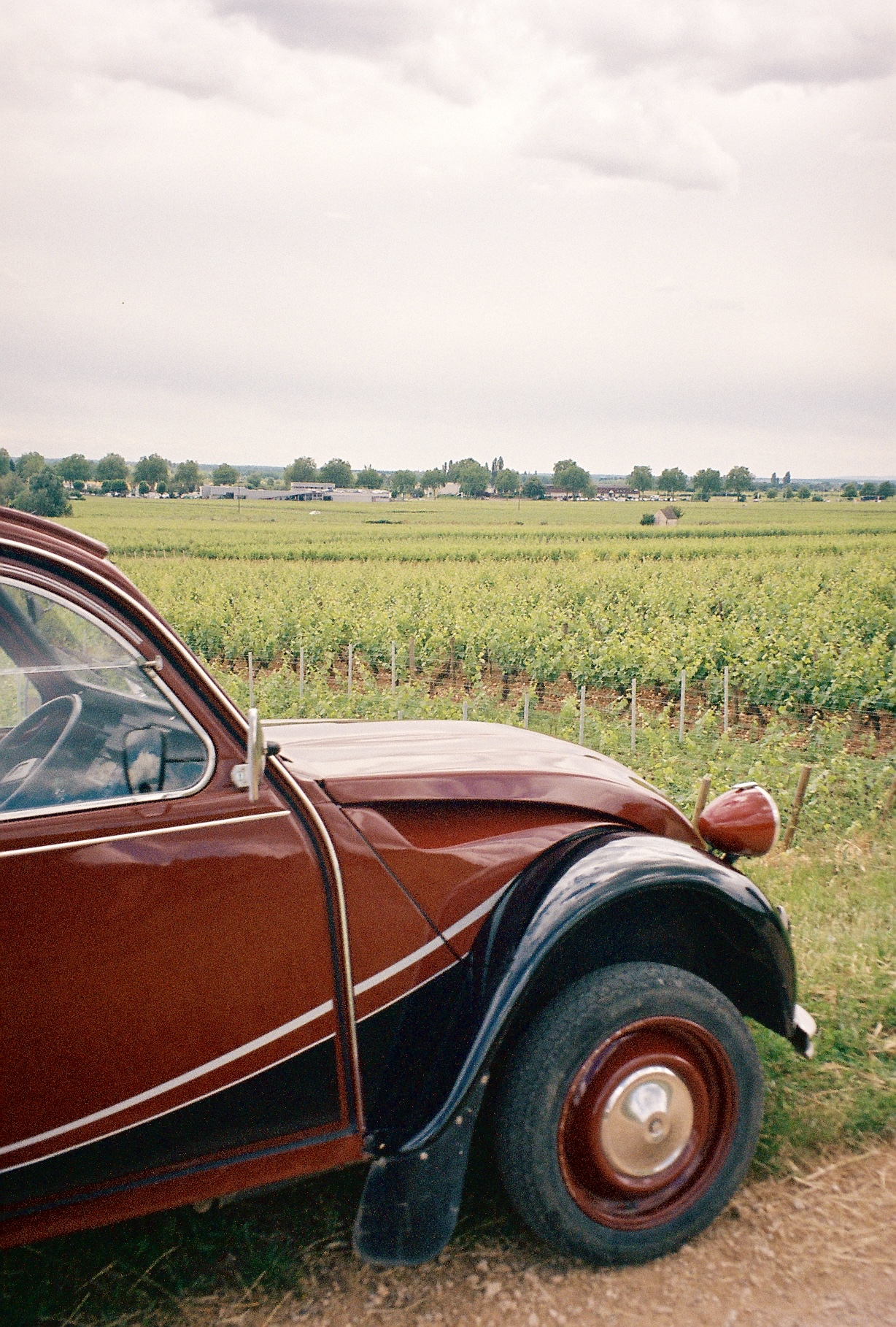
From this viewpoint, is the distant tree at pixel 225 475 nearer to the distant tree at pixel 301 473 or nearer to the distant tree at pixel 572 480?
the distant tree at pixel 301 473

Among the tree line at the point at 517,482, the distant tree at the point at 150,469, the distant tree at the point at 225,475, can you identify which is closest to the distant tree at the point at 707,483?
the tree line at the point at 517,482

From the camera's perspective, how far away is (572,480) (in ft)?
371

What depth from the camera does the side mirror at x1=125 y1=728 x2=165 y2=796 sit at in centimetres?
230

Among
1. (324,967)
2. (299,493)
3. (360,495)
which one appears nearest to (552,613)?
(324,967)

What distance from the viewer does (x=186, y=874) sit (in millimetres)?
2264

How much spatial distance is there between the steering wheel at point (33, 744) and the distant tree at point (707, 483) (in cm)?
11656

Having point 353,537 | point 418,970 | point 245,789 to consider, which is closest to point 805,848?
Answer: point 418,970

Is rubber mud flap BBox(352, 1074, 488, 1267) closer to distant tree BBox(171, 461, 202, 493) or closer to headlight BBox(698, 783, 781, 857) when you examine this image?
headlight BBox(698, 783, 781, 857)

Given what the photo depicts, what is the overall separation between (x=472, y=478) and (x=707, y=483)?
→ 92.8ft

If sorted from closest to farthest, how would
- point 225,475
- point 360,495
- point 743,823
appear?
point 743,823 < point 225,475 < point 360,495

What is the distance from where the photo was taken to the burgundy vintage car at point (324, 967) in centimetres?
220

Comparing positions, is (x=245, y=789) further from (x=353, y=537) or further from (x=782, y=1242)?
(x=353, y=537)

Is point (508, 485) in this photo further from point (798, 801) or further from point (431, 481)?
point (798, 801)

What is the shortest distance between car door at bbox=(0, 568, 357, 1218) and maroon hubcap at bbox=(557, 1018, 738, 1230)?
65cm
